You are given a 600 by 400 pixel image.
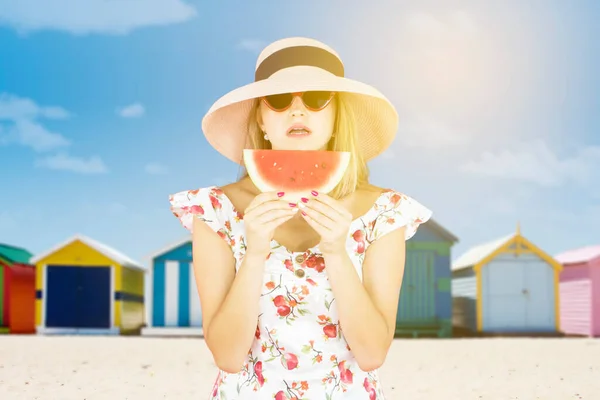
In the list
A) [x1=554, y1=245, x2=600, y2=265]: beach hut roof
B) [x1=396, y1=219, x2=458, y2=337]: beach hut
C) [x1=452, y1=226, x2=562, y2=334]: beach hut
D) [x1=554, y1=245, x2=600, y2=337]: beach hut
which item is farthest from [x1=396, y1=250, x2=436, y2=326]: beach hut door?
[x1=554, y1=245, x2=600, y2=265]: beach hut roof

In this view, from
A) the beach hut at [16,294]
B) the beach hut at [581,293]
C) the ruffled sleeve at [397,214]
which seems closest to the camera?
the ruffled sleeve at [397,214]

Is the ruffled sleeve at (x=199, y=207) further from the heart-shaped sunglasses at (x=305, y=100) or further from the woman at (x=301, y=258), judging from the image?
the heart-shaped sunglasses at (x=305, y=100)

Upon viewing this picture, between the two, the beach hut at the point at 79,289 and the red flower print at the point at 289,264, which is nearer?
the red flower print at the point at 289,264

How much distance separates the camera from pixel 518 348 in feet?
50.7

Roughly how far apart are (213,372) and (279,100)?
→ 841 cm

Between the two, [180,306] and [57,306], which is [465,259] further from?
[57,306]

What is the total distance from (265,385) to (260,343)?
0.14 m

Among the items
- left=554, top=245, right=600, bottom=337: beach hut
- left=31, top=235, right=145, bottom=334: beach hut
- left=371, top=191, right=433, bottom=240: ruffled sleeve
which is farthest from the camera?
left=554, top=245, right=600, bottom=337: beach hut

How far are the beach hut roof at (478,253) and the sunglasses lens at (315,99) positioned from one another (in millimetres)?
18668

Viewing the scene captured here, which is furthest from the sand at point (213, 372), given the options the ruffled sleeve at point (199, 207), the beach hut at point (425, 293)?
the ruffled sleeve at point (199, 207)

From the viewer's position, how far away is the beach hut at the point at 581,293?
21.4 m

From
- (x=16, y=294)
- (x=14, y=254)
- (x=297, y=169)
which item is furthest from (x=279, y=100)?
(x=14, y=254)

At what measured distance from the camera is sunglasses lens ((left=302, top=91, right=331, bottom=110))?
2.62m

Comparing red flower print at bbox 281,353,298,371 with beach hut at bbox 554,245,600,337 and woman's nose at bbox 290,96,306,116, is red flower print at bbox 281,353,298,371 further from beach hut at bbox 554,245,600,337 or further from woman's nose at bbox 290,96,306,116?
beach hut at bbox 554,245,600,337
